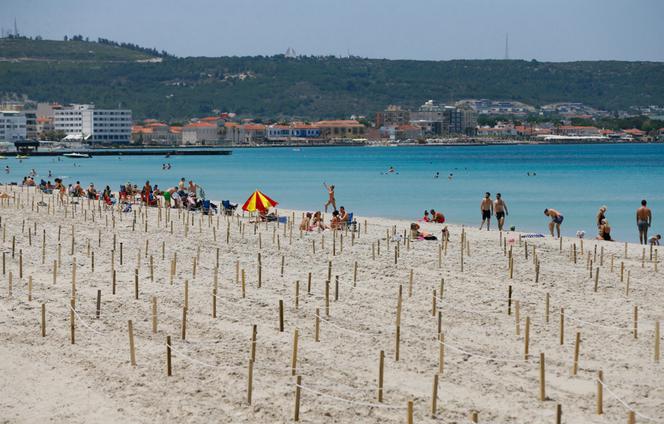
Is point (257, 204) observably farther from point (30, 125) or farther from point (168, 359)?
point (30, 125)

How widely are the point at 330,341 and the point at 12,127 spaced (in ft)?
516

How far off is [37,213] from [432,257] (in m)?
13.8

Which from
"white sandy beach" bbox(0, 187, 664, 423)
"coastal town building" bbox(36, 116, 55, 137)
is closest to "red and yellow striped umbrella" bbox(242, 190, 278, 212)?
"white sandy beach" bbox(0, 187, 664, 423)

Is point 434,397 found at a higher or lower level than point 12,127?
lower

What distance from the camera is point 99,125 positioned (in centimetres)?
16650

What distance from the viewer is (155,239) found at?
22.0m

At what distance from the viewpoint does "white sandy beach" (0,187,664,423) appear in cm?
991

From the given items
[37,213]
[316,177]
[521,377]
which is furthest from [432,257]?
[316,177]

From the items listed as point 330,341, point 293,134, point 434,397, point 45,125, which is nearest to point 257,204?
point 330,341

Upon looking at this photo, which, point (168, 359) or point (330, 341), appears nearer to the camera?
point (168, 359)

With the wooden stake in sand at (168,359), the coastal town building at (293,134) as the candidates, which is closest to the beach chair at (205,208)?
the wooden stake in sand at (168,359)

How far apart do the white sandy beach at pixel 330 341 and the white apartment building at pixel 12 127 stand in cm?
14701

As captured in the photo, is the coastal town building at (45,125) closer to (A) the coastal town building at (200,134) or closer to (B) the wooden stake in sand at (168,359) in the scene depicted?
(A) the coastal town building at (200,134)

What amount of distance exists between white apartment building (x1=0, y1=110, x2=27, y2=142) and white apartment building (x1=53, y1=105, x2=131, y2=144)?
27.9 feet
